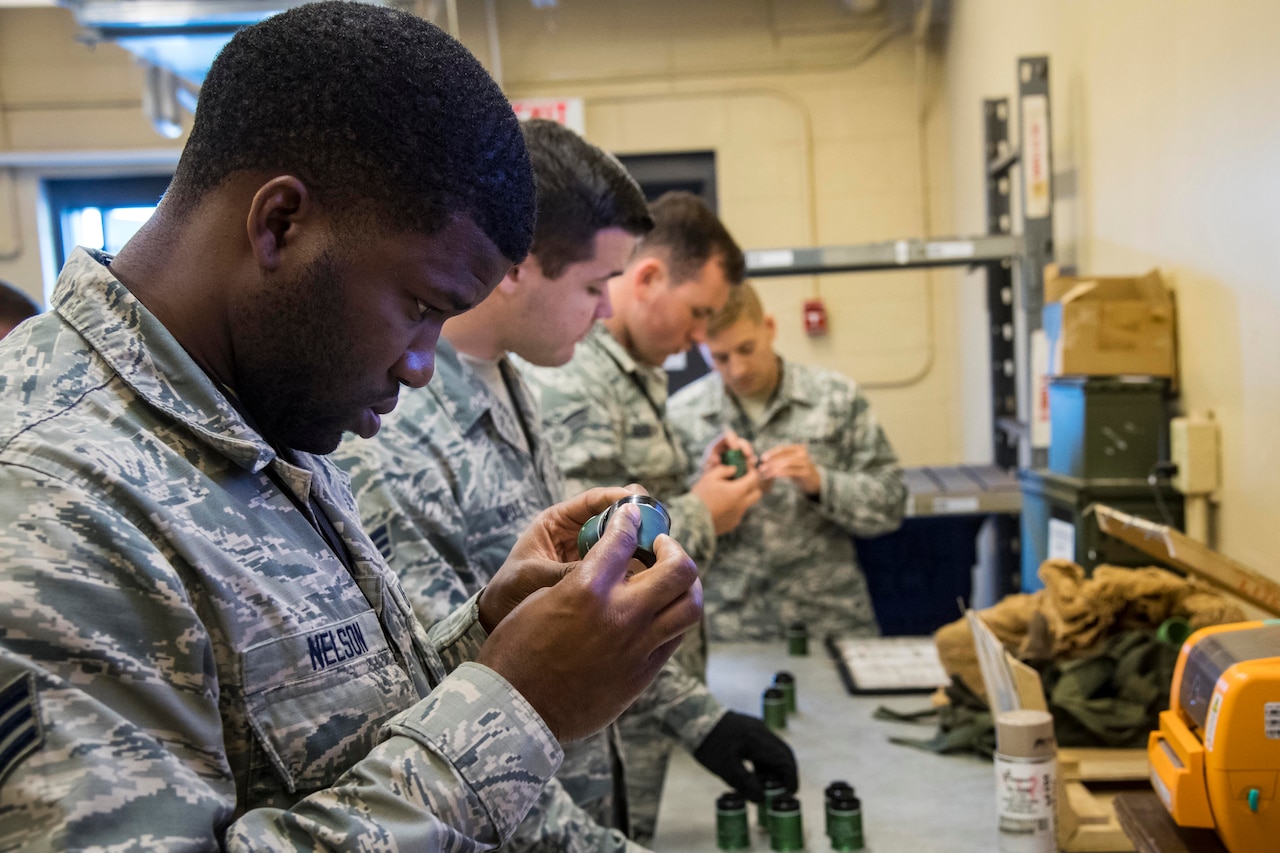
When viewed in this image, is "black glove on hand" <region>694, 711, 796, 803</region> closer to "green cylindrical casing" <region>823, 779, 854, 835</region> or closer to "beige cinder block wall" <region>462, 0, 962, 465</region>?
"green cylindrical casing" <region>823, 779, 854, 835</region>

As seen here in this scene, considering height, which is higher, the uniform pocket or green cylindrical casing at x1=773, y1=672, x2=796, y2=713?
the uniform pocket

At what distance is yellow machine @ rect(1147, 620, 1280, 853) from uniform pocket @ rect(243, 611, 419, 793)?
836mm

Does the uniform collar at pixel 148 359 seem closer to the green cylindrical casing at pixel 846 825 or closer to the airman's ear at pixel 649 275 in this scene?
the green cylindrical casing at pixel 846 825

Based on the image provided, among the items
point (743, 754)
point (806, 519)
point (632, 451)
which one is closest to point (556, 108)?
point (806, 519)

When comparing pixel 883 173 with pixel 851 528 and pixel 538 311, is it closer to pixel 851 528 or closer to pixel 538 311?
pixel 851 528

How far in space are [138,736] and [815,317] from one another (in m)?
4.70

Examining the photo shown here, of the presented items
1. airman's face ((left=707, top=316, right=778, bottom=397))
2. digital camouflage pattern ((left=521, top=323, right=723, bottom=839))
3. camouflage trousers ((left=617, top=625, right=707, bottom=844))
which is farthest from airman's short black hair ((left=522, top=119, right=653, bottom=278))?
airman's face ((left=707, top=316, right=778, bottom=397))

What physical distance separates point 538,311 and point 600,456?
Answer: 538mm

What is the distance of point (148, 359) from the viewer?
0.71m

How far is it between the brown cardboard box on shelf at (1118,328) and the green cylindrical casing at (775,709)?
95 cm

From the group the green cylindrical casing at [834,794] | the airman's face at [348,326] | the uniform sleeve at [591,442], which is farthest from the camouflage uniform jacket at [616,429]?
the airman's face at [348,326]

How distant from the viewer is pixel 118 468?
2.12 ft

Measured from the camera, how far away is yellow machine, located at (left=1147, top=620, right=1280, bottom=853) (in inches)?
42.8

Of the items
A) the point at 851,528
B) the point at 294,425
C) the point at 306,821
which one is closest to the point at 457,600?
the point at 294,425
